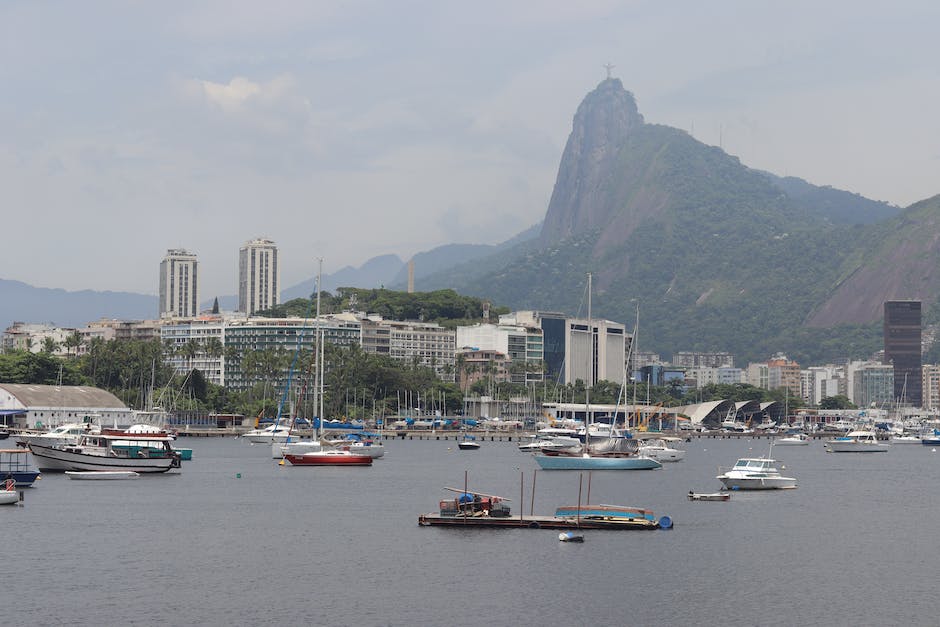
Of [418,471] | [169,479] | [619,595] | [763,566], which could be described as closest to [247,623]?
[619,595]

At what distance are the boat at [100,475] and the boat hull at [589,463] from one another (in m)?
37.8

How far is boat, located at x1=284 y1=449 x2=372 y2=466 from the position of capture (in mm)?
133750

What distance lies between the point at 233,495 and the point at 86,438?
2155 cm

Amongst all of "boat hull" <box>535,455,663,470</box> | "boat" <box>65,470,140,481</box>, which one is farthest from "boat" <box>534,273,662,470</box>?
"boat" <box>65,470,140,481</box>

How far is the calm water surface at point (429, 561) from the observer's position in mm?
55125

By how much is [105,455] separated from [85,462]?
1762 millimetres

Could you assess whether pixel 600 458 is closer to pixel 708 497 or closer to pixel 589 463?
pixel 589 463

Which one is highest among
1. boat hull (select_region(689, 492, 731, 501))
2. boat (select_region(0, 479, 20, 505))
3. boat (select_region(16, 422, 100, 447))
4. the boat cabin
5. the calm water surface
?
boat (select_region(16, 422, 100, 447))

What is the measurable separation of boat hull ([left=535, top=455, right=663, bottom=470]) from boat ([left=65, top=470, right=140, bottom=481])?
37847 millimetres

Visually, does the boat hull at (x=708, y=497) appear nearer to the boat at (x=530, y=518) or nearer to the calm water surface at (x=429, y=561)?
the calm water surface at (x=429, y=561)

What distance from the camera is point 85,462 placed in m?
112

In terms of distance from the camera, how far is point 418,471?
443 ft


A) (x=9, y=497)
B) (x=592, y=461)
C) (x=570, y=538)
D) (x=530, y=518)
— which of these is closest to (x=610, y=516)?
(x=530, y=518)

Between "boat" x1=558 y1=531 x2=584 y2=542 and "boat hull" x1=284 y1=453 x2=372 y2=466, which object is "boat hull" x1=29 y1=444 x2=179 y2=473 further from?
"boat" x1=558 y1=531 x2=584 y2=542
